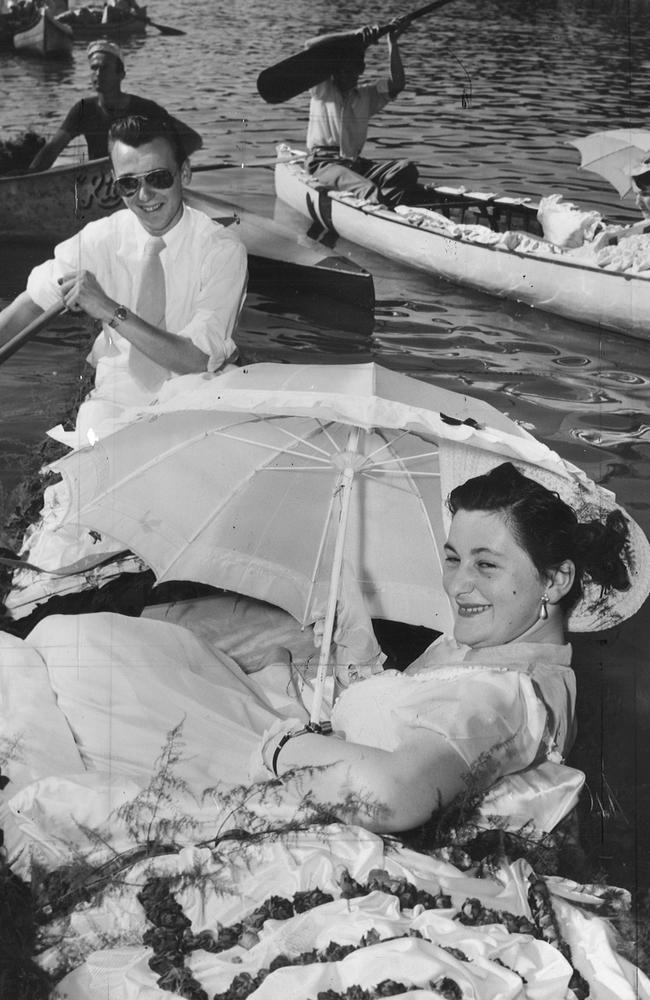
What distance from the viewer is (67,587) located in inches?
124

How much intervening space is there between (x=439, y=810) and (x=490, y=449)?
72cm

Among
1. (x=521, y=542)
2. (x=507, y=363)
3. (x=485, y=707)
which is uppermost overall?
(x=521, y=542)

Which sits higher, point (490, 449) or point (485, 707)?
point (490, 449)

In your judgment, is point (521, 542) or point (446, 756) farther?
point (521, 542)

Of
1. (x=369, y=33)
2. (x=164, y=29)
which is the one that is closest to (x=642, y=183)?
(x=369, y=33)

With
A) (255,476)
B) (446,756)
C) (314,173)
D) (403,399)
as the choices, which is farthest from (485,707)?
(314,173)

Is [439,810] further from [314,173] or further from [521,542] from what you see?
[314,173]

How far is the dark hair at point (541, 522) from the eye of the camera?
2.11 meters

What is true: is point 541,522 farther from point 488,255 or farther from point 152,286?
point 488,255

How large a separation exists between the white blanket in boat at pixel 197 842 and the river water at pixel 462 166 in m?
1.30

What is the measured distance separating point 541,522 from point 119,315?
1582mm

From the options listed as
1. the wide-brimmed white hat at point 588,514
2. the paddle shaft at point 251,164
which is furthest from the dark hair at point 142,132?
the paddle shaft at point 251,164

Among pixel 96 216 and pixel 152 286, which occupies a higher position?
pixel 152 286

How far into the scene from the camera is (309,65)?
7.07 metres
